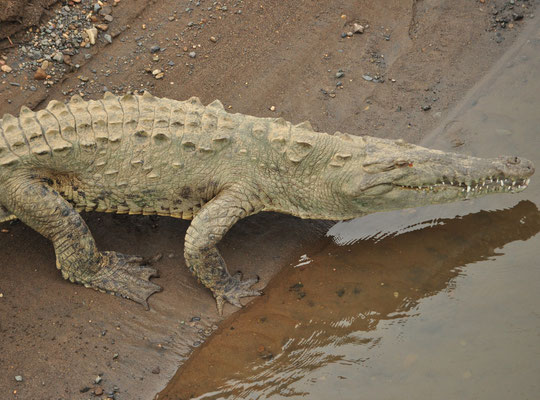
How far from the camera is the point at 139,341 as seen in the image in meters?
5.00

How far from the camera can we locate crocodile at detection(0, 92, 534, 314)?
4988 mm

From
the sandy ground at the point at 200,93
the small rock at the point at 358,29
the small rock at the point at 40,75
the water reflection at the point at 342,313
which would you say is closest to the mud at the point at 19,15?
the sandy ground at the point at 200,93

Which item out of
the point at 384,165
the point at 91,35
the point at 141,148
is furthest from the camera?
the point at 91,35

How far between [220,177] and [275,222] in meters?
0.97

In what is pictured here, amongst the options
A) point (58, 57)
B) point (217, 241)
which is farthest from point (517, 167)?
point (58, 57)

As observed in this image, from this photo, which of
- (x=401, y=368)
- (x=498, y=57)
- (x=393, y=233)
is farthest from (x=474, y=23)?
(x=401, y=368)

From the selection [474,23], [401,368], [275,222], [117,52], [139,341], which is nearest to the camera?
[401,368]

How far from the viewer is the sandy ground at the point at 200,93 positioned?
490 centimetres

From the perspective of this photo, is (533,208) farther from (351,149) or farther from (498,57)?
(498,57)

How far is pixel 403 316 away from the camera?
499cm

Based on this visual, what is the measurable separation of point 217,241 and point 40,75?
311 centimetres

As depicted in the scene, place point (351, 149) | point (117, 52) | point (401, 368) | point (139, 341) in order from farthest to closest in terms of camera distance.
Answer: point (117, 52) → point (351, 149) → point (139, 341) → point (401, 368)

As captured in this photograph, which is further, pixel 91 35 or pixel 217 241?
pixel 91 35

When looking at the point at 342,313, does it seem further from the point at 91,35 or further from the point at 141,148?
the point at 91,35
